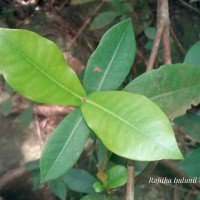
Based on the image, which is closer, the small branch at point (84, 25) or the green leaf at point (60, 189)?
the green leaf at point (60, 189)

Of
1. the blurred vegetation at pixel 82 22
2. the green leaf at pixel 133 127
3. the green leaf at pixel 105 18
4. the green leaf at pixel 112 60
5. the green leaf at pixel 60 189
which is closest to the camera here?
the green leaf at pixel 133 127

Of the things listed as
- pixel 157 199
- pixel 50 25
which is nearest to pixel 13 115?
pixel 50 25

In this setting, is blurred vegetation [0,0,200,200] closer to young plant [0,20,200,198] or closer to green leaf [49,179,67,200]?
green leaf [49,179,67,200]

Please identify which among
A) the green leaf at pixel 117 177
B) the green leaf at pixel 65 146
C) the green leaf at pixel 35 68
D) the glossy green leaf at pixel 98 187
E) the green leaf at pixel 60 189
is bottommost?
the green leaf at pixel 60 189

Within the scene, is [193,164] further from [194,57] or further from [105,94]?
Result: [105,94]

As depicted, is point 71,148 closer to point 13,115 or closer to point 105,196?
point 105,196

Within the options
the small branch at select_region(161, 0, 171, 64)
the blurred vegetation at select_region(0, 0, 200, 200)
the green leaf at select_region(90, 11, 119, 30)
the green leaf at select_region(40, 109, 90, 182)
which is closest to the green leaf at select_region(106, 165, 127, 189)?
the green leaf at select_region(40, 109, 90, 182)

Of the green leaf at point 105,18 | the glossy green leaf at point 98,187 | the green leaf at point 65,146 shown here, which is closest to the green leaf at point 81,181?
the glossy green leaf at point 98,187

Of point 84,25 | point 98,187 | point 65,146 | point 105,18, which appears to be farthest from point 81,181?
point 84,25

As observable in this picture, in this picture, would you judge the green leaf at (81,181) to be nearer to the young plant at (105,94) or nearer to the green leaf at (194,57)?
the young plant at (105,94)

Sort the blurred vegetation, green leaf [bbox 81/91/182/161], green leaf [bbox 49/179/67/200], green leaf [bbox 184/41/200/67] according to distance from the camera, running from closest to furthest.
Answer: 1. green leaf [bbox 81/91/182/161]
2. green leaf [bbox 184/41/200/67]
3. green leaf [bbox 49/179/67/200]
4. the blurred vegetation
